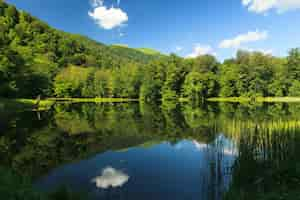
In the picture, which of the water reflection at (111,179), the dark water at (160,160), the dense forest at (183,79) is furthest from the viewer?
the dense forest at (183,79)

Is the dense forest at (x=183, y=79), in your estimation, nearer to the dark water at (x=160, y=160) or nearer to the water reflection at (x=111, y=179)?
the dark water at (x=160, y=160)

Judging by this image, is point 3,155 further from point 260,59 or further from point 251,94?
point 260,59

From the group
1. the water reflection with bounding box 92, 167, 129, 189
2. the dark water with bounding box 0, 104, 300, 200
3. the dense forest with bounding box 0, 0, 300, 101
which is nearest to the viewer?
the dark water with bounding box 0, 104, 300, 200

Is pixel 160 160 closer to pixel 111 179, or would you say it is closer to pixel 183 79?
pixel 111 179

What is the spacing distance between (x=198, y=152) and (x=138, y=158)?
10.1 ft

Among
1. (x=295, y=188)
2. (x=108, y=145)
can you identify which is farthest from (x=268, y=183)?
(x=108, y=145)

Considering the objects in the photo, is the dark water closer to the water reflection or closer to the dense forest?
the water reflection

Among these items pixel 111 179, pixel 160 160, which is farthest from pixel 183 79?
pixel 111 179

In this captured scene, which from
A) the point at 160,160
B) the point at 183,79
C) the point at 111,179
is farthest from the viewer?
the point at 183,79

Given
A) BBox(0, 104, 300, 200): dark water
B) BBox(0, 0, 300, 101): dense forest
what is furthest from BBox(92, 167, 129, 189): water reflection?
BBox(0, 0, 300, 101): dense forest

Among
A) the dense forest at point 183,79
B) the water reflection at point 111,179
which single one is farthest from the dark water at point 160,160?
the dense forest at point 183,79

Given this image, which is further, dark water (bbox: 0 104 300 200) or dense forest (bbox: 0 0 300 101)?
dense forest (bbox: 0 0 300 101)

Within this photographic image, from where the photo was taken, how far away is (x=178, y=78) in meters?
71.4

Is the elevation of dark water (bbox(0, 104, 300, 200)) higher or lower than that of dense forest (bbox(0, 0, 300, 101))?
lower
